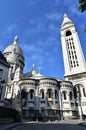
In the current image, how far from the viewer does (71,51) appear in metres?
57.4

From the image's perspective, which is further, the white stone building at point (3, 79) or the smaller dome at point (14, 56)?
the smaller dome at point (14, 56)

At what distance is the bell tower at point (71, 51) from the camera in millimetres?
52703

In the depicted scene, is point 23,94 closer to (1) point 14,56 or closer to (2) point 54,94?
(2) point 54,94

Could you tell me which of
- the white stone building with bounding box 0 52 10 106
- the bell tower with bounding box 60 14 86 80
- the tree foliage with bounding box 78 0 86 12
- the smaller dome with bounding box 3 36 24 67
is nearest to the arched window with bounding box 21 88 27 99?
the white stone building with bounding box 0 52 10 106

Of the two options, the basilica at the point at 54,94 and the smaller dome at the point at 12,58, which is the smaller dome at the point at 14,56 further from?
the basilica at the point at 54,94

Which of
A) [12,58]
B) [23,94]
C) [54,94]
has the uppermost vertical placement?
[12,58]

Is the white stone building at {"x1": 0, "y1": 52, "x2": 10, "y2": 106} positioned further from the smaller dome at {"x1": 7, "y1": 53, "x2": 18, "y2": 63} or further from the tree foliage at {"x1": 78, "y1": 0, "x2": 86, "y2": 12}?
the smaller dome at {"x1": 7, "y1": 53, "x2": 18, "y2": 63}

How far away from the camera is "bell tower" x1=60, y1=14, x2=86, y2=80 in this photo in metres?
52.7

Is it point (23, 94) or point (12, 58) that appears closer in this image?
point (23, 94)

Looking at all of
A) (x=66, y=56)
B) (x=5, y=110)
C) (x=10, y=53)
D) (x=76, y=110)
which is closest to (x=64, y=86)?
(x=76, y=110)

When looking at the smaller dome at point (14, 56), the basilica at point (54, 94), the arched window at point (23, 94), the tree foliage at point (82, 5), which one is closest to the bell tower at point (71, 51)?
the basilica at point (54, 94)

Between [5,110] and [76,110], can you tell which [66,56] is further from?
[5,110]

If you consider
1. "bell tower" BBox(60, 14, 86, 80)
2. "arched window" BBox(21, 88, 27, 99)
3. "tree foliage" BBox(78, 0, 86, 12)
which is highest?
"bell tower" BBox(60, 14, 86, 80)

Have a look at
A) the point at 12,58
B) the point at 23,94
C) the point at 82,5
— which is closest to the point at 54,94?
the point at 23,94
